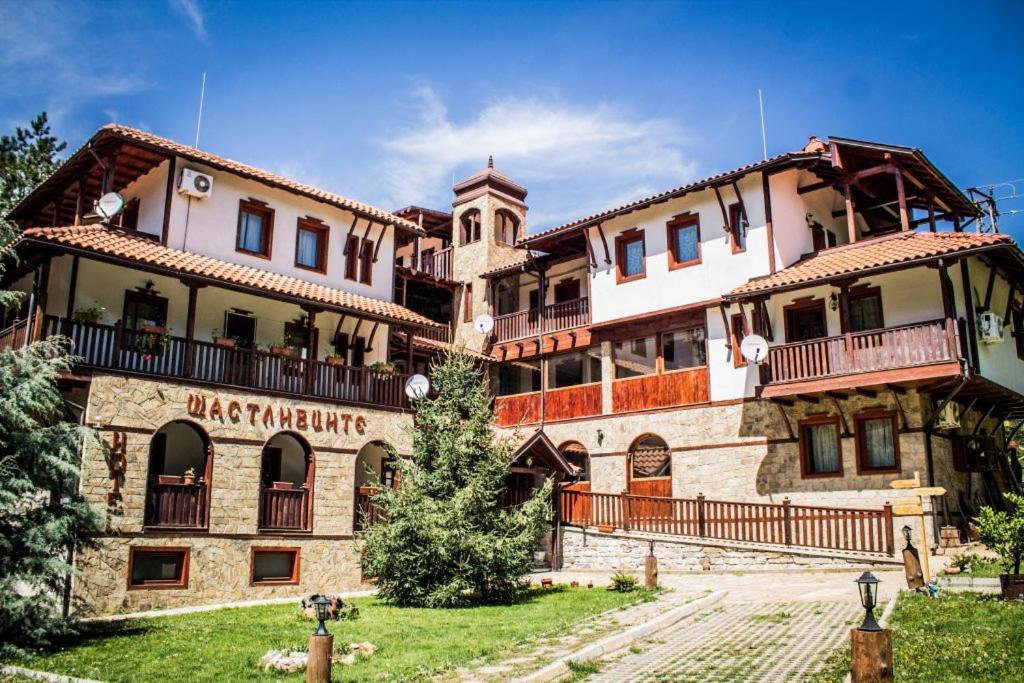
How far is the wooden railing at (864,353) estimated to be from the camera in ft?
63.8

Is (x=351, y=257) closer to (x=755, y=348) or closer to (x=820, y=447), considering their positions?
(x=755, y=348)

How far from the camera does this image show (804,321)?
912 inches

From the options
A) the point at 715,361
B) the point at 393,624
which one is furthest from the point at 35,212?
the point at 715,361

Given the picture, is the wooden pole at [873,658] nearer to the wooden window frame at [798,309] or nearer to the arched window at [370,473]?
the arched window at [370,473]

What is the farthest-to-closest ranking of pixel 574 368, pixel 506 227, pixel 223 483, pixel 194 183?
pixel 506 227, pixel 574 368, pixel 194 183, pixel 223 483

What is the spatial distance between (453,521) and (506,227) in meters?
18.8

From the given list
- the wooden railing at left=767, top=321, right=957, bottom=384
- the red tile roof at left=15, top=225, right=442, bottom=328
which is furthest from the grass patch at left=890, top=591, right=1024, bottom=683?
the red tile roof at left=15, top=225, right=442, bottom=328

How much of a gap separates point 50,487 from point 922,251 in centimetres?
1772

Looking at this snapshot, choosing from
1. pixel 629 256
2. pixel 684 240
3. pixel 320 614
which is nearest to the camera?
pixel 320 614

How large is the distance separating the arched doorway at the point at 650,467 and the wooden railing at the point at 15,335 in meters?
15.6

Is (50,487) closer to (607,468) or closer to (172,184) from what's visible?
(172,184)

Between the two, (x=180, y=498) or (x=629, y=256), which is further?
(x=629, y=256)

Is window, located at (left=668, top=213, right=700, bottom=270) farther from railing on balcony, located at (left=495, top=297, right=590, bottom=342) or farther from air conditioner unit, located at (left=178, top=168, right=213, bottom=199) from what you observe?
air conditioner unit, located at (left=178, top=168, right=213, bottom=199)

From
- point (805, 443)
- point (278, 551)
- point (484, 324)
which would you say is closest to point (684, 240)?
point (805, 443)
